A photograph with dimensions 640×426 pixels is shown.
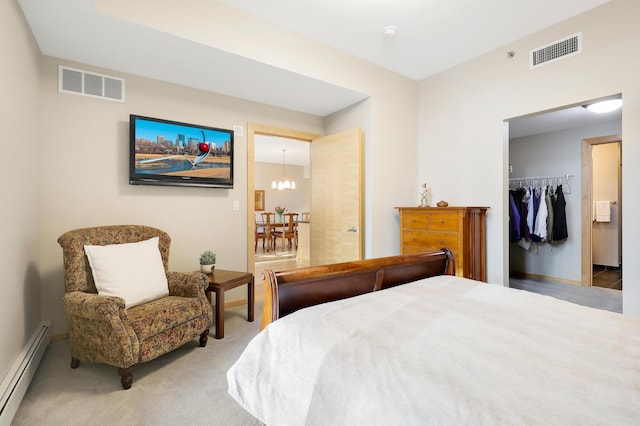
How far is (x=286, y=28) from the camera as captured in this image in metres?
2.88

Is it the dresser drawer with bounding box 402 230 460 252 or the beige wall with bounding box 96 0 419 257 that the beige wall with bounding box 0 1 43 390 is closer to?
the beige wall with bounding box 96 0 419 257

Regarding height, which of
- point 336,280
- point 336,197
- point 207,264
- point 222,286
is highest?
point 336,197

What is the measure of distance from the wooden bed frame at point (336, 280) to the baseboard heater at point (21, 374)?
4.59 feet

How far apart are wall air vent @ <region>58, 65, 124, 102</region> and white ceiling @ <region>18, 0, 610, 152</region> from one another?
109 millimetres

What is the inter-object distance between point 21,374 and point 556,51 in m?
4.67

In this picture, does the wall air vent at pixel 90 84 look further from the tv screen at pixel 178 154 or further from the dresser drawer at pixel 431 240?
the dresser drawer at pixel 431 240

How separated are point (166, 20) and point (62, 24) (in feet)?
2.35

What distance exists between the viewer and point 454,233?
10.1 ft

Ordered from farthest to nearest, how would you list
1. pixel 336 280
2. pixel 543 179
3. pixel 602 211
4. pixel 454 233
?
1. pixel 602 211
2. pixel 543 179
3. pixel 454 233
4. pixel 336 280

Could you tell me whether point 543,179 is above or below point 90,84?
below

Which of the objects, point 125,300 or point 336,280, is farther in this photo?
point 125,300

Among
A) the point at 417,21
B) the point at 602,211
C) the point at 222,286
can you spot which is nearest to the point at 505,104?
the point at 417,21

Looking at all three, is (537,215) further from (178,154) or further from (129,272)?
(129,272)

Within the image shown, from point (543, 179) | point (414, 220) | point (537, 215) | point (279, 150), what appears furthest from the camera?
point (279, 150)
